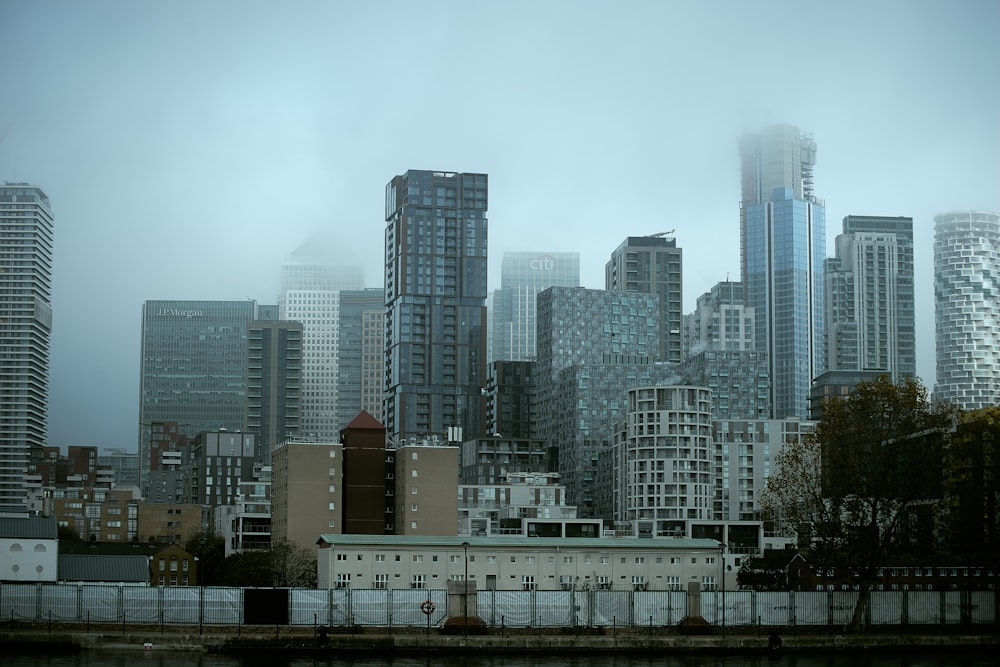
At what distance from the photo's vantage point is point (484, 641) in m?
80.2

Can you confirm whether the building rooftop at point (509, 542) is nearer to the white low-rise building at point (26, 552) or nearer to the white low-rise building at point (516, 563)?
the white low-rise building at point (516, 563)

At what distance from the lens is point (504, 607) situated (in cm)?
8475

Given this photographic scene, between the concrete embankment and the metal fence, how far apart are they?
222cm

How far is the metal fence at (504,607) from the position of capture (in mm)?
81250

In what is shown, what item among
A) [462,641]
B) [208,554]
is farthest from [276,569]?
[462,641]

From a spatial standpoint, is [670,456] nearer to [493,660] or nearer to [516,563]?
[516,563]

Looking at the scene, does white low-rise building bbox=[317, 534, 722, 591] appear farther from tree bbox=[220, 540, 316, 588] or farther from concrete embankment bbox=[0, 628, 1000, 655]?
concrete embankment bbox=[0, 628, 1000, 655]

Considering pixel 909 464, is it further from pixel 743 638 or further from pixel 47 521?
pixel 47 521

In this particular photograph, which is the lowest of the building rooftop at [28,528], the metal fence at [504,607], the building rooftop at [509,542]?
the metal fence at [504,607]

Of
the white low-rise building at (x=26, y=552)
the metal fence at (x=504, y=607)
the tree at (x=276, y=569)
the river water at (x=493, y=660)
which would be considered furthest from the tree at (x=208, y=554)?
the river water at (x=493, y=660)

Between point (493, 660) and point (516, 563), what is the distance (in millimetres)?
40941

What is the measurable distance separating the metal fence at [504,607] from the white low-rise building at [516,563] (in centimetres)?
Result: 2473

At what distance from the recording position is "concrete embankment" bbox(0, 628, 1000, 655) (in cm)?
7619

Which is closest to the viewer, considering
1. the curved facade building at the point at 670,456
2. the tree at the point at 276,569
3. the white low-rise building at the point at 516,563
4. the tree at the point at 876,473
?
the tree at the point at 876,473
